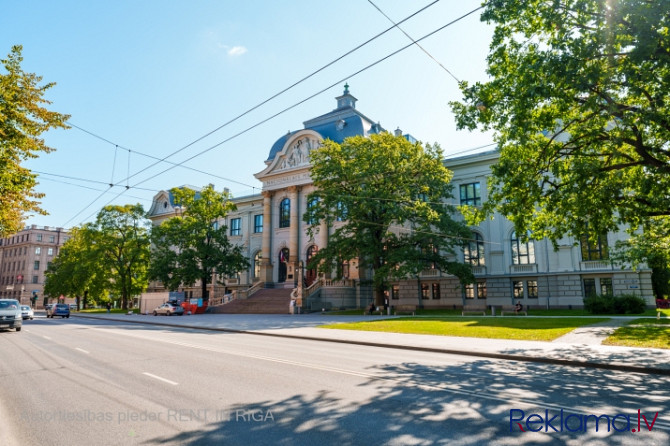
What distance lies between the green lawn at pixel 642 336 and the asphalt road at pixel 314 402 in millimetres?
4898

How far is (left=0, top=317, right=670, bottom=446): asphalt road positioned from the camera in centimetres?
504

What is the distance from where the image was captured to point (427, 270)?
39.3m

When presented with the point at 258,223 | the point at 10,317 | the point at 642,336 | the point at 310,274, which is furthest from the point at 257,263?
the point at 642,336

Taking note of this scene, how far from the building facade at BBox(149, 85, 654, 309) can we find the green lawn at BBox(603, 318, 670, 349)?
9.24 m

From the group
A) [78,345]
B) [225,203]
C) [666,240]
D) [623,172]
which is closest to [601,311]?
[666,240]

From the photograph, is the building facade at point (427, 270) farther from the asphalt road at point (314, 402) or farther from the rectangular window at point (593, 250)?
the asphalt road at point (314, 402)

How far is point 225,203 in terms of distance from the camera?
1975 inches

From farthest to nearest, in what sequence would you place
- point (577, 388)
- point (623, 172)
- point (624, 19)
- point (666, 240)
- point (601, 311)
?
point (601, 311)
point (666, 240)
point (623, 172)
point (624, 19)
point (577, 388)

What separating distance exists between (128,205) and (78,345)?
4560 centimetres

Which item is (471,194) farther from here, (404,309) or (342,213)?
(342,213)

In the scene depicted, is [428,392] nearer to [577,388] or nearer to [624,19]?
[577,388]

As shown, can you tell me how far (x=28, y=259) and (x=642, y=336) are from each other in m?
121

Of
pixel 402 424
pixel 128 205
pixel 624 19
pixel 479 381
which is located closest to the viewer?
pixel 402 424

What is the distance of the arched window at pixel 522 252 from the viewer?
36.8m
